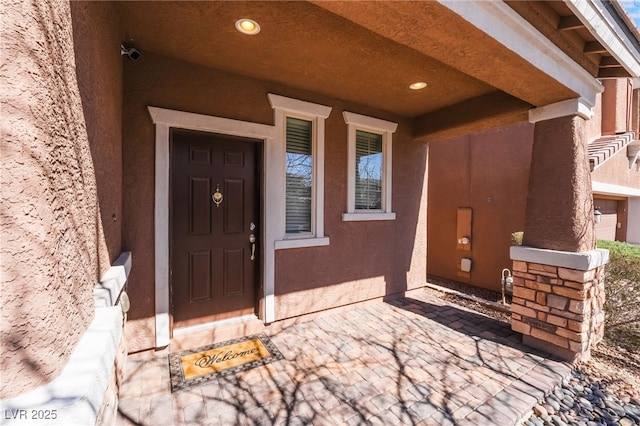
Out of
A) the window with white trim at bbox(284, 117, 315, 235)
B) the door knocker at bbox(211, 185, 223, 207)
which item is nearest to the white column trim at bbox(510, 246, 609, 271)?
the window with white trim at bbox(284, 117, 315, 235)

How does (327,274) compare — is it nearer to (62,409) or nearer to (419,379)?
(419,379)

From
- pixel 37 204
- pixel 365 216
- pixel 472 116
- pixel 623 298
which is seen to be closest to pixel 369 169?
pixel 365 216

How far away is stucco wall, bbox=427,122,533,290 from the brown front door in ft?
16.5

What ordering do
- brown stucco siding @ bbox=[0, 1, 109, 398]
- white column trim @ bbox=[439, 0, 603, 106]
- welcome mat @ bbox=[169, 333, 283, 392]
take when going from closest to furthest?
brown stucco siding @ bbox=[0, 1, 109, 398]
white column trim @ bbox=[439, 0, 603, 106]
welcome mat @ bbox=[169, 333, 283, 392]

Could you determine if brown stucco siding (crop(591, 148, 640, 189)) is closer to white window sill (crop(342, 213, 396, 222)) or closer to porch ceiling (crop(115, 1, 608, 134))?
porch ceiling (crop(115, 1, 608, 134))

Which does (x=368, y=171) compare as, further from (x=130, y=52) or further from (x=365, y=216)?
(x=130, y=52)

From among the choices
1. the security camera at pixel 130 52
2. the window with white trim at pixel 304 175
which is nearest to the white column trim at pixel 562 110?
the window with white trim at pixel 304 175

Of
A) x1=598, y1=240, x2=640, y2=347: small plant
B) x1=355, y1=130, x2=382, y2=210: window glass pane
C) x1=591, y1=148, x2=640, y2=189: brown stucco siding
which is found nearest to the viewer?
x1=598, y1=240, x2=640, y2=347: small plant

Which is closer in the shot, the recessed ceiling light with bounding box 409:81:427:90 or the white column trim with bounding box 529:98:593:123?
the white column trim with bounding box 529:98:593:123

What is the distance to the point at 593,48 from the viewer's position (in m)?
Result: 2.79

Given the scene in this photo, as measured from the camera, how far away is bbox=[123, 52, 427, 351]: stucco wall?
2.67 meters

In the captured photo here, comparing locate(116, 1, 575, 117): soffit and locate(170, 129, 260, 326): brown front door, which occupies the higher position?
locate(116, 1, 575, 117): soffit

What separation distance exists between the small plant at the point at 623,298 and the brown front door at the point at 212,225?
4568 millimetres

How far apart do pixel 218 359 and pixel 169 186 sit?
187 cm
